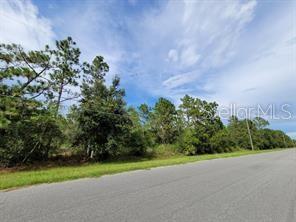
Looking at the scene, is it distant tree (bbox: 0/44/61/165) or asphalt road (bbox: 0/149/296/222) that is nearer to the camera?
asphalt road (bbox: 0/149/296/222)

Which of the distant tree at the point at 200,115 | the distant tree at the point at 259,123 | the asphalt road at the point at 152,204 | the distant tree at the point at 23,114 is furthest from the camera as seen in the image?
the distant tree at the point at 259,123

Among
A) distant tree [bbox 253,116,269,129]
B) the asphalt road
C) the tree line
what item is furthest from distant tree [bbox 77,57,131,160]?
distant tree [bbox 253,116,269,129]

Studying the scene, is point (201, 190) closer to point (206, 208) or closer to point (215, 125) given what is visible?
point (206, 208)

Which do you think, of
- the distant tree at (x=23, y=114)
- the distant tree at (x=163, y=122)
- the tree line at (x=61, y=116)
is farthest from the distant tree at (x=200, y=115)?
the distant tree at (x=23, y=114)

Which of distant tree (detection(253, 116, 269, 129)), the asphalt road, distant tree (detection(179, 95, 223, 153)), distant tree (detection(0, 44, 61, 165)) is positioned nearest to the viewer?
the asphalt road

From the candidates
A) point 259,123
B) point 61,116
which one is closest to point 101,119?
point 61,116

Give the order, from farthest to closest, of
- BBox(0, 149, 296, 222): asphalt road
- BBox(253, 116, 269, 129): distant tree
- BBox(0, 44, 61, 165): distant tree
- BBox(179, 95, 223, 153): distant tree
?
1. BBox(253, 116, 269, 129): distant tree
2. BBox(179, 95, 223, 153): distant tree
3. BBox(0, 44, 61, 165): distant tree
4. BBox(0, 149, 296, 222): asphalt road

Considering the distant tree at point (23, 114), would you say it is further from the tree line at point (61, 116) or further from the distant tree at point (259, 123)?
the distant tree at point (259, 123)

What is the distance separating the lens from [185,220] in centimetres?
339

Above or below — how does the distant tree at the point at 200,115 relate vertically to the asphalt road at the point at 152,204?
A: above

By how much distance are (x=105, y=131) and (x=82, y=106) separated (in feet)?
9.82

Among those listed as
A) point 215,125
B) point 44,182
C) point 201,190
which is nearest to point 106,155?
point 44,182

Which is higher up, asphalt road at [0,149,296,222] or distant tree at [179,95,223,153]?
distant tree at [179,95,223,153]

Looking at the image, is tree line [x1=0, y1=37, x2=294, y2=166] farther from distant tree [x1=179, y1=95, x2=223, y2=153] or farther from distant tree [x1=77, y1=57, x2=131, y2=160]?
distant tree [x1=179, y1=95, x2=223, y2=153]
